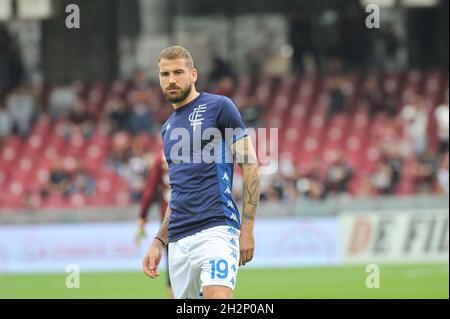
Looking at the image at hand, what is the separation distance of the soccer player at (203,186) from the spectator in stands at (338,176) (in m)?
15.0

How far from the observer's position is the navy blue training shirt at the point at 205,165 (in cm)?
762

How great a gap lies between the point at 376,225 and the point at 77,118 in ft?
34.6

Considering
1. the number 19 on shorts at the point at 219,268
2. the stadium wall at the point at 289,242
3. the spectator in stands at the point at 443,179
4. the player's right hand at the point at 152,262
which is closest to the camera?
the number 19 on shorts at the point at 219,268

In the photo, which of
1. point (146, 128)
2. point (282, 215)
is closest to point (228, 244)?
point (282, 215)

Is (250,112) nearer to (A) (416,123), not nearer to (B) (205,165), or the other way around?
(A) (416,123)

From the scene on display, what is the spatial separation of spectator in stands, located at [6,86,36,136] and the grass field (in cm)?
860

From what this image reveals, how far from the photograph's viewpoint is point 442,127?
79.3 ft

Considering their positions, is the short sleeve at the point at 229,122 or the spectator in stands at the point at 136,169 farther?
the spectator in stands at the point at 136,169

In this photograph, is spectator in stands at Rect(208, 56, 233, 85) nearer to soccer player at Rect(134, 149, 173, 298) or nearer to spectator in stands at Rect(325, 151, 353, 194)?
spectator in stands at Rect(325, 151, 353, 194)

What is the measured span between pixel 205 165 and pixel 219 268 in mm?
705

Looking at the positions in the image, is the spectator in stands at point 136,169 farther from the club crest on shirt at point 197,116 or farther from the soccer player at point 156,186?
the club crest on shirt at point 197,116

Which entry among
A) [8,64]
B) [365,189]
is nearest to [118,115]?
[8,64]

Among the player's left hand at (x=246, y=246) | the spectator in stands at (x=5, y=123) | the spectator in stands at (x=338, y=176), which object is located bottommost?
the spectator in stands at (x=338, y=176)

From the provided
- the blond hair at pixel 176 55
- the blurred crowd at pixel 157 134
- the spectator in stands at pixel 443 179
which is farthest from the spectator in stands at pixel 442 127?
the blond hair at pixel 176 55
